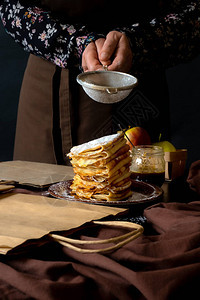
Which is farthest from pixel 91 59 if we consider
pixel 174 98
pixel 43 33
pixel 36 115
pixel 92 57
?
pixel 174 98

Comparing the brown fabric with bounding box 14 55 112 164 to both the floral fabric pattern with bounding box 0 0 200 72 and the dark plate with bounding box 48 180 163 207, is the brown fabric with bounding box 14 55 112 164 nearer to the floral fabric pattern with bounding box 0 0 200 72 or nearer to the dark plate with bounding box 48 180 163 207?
the floral fabric pattern with bounding box 0 0 200 72

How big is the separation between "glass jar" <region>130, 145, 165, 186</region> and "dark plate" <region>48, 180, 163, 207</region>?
3 cm

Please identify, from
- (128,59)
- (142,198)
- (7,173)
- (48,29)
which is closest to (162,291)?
(142,198)

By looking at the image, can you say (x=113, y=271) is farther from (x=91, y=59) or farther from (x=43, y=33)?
(x=43, y=33)

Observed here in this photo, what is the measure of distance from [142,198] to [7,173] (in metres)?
0.30

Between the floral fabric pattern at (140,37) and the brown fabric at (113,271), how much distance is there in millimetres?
677

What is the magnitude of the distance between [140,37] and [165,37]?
84mm

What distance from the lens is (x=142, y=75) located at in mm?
1171

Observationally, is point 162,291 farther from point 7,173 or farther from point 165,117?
point 165,117

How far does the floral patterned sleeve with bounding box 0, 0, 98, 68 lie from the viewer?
104 cm

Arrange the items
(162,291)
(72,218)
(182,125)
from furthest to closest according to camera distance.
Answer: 1. (182,125)
2. (72,218)
3. (162,291)

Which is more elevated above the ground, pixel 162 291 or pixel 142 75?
pixel 142 75

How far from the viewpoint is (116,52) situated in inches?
34.0

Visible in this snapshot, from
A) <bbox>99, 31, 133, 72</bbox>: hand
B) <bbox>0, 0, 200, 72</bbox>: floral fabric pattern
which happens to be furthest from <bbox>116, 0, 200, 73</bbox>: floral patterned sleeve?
<bbox>99, 31, 133, 72</bbox>: hand
